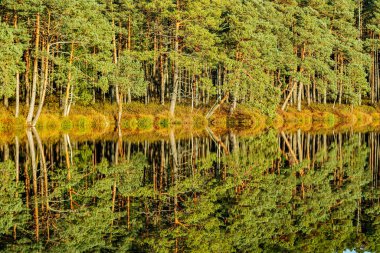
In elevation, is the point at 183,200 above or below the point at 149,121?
below

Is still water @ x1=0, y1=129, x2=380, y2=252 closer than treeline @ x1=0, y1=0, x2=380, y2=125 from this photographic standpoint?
Yes

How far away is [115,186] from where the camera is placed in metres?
16.7

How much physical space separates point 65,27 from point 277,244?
95.4ft

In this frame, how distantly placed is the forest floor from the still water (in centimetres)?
886

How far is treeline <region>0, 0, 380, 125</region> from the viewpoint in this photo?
3712cm

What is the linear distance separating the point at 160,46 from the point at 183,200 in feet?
111

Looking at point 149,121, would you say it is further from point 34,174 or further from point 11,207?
point 11,207

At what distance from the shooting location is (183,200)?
15.4 m

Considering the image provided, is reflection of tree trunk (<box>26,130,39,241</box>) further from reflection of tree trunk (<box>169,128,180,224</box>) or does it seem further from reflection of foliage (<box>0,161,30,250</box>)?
reflection of tree trunk (<box>169,128,180,224</box>)

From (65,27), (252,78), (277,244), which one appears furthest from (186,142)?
(277,244)

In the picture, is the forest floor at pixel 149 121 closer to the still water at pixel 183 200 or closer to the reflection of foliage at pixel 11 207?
the still water at pixel 183 200

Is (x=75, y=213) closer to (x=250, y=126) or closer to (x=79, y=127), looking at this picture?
(x=79, y=127)

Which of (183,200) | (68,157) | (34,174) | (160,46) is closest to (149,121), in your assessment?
(160,46)

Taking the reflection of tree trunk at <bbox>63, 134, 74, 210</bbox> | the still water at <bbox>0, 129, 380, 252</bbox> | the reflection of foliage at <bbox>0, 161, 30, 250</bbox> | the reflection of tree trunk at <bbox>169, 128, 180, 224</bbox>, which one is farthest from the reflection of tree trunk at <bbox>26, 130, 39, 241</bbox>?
the reflection of tree trunk at <bbox>169, 128, 180, 224</bbox>
